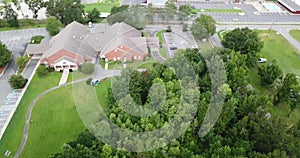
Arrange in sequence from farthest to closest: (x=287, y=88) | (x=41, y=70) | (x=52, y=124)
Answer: (x=41, y=70) → (x=287, y=88) → (x=52, y=124)

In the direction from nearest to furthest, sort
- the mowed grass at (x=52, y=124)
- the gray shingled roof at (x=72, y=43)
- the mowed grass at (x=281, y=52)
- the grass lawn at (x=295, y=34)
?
the mowed grass at (x=52, y=124) < the gray shingled roof at (x=72, y=43) < the mowed grass at (x=281, y=52) < the grass lawn at (x=295, y=34)

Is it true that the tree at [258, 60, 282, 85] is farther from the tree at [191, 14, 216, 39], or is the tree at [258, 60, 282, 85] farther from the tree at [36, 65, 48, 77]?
the tree at [36, 65, 48, 77]

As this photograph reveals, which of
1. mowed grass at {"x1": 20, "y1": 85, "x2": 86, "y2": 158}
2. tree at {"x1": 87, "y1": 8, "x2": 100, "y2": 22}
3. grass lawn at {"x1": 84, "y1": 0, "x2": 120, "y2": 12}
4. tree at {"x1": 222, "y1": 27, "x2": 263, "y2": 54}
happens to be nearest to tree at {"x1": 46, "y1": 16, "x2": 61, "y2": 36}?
tree at {"x1": 87, "y1": 8, "x2": 100, "y2": 22}

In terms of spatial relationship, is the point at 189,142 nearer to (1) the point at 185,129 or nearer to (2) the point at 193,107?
(1) the point at 185,129

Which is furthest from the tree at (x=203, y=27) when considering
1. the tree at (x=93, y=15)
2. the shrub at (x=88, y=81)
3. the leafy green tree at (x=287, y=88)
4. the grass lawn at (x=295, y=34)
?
the shrub at (x=88, y=81)

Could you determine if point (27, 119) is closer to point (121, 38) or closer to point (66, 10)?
point (121, 38)

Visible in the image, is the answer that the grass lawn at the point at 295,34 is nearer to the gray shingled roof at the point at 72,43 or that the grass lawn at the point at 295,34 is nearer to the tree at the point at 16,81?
the gray shingled roof at the point at 72,43

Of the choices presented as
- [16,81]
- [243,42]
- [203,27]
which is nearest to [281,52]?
[243,42]
